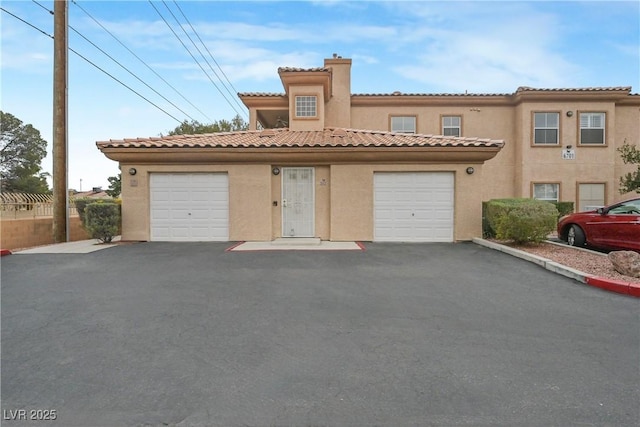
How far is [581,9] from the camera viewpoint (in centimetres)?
1158

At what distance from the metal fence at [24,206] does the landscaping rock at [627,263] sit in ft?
53.0

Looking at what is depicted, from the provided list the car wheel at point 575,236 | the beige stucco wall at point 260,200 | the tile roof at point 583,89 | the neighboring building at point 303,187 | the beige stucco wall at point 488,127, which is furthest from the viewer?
the beige stucco wall at point 488,127

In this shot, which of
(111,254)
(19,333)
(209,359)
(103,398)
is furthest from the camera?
(111,254)

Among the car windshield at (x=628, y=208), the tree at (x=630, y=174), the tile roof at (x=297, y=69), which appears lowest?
the car windshield at (x=628, y=208)

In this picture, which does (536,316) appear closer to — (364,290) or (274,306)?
(364,290)

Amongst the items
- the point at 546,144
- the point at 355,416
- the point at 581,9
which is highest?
the point at 581,9

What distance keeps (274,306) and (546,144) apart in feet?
55.0

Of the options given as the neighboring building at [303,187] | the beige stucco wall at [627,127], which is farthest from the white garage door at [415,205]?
the beige stucco wall at [627,127]

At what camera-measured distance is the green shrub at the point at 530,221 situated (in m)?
8.94

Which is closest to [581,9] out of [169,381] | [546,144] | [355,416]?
[546,144]

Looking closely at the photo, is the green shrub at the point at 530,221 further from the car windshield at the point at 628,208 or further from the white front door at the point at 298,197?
the white front door at the point at 298,197

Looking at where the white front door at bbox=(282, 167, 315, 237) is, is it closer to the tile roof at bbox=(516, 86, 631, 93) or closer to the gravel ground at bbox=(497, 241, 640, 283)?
the gravel ground at bbox=(497, 241, 640, 283)

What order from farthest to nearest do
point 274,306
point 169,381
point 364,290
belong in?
point 364,290 < point 274,306 < point 169,381

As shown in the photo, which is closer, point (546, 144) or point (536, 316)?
point (536, 316)
